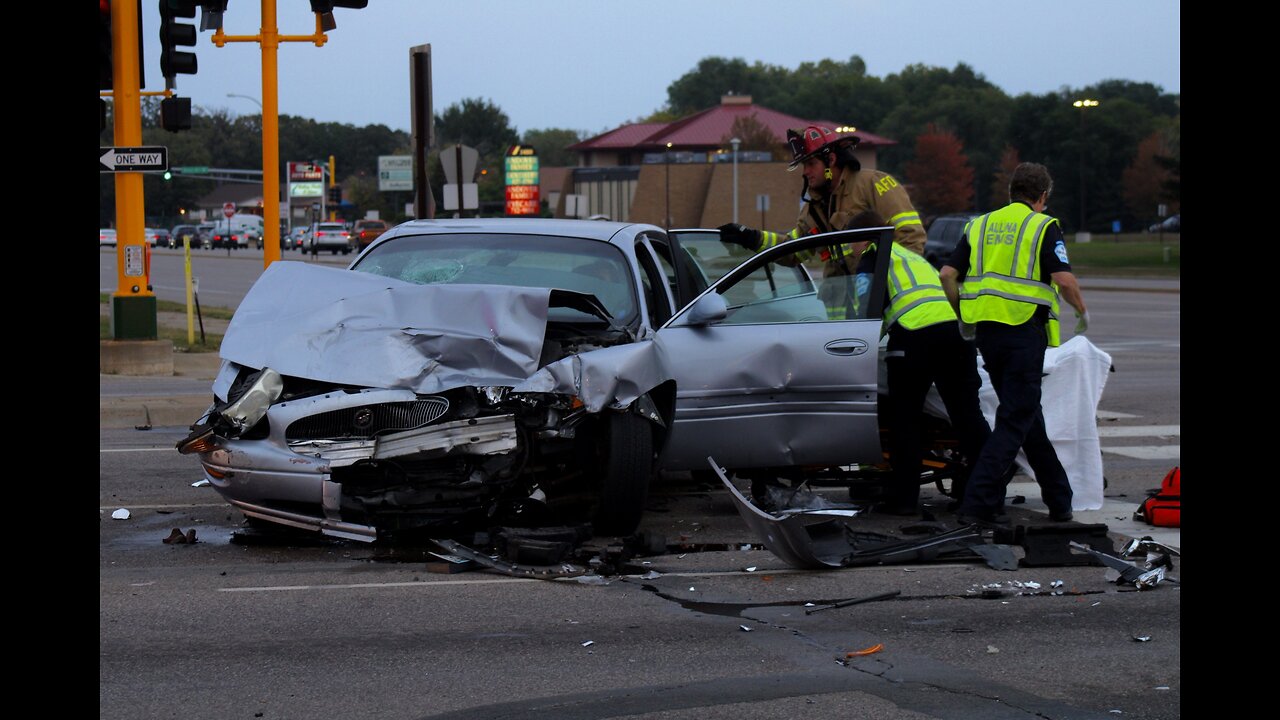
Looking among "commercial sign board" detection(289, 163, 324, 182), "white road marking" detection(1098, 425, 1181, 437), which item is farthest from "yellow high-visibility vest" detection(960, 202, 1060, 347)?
"commercial sign board" detection(289, 163, 324, 182)

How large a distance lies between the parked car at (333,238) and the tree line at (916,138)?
21.7ft

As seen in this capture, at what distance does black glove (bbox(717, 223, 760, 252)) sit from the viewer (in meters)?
8.62

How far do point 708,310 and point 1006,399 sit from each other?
1729 millimetres

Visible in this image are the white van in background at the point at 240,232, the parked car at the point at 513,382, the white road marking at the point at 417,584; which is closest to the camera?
the white road marking at the point at 417,584

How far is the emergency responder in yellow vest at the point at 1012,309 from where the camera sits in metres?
7.61

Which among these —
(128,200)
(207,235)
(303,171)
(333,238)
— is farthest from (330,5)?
(303,171)

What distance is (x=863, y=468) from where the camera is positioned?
885 centimetres

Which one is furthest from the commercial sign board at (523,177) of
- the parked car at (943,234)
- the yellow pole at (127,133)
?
the yellow pole at (127,133)

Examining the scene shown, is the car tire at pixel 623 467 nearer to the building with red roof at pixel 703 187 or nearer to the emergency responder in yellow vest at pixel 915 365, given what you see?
the emergency responder in yellow vest at pixel 915 365

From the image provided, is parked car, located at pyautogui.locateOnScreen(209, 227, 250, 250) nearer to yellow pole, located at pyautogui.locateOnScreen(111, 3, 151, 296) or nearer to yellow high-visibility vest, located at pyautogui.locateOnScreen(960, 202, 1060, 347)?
yellow pole, located at pyautogui.locateOnScreen(111, 3, 151, 296)

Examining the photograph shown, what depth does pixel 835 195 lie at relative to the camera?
9344 mm

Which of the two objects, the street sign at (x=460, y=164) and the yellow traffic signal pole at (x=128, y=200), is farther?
the street sign at (x=460, y=164)
